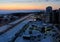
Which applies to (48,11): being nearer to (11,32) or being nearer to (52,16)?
(52,16)

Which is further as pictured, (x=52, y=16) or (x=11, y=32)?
(x=52, y=16)

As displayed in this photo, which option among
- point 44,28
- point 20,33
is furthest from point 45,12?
point 20,33

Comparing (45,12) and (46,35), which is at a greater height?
(45,12)

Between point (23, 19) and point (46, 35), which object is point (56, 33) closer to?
point (46, 35)

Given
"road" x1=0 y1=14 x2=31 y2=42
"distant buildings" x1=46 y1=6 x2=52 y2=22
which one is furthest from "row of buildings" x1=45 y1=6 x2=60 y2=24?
"road" x1=0 y1=14 x2=31 y2=42

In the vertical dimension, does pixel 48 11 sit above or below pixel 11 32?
above

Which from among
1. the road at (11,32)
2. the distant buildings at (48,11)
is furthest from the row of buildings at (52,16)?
the road at (11,32)

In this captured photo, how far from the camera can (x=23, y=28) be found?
211 cm

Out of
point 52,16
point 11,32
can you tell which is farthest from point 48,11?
point 11,32

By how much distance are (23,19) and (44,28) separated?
0.27 metres

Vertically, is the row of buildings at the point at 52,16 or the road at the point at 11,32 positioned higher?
the row of buildings at the point at 52,16

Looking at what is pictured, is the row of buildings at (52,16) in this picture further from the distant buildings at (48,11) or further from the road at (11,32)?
the road at (11,32)

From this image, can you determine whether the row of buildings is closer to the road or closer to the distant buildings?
the distant buildings

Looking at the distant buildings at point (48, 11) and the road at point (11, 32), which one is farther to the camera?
the distant buildings at point (48, 11)
